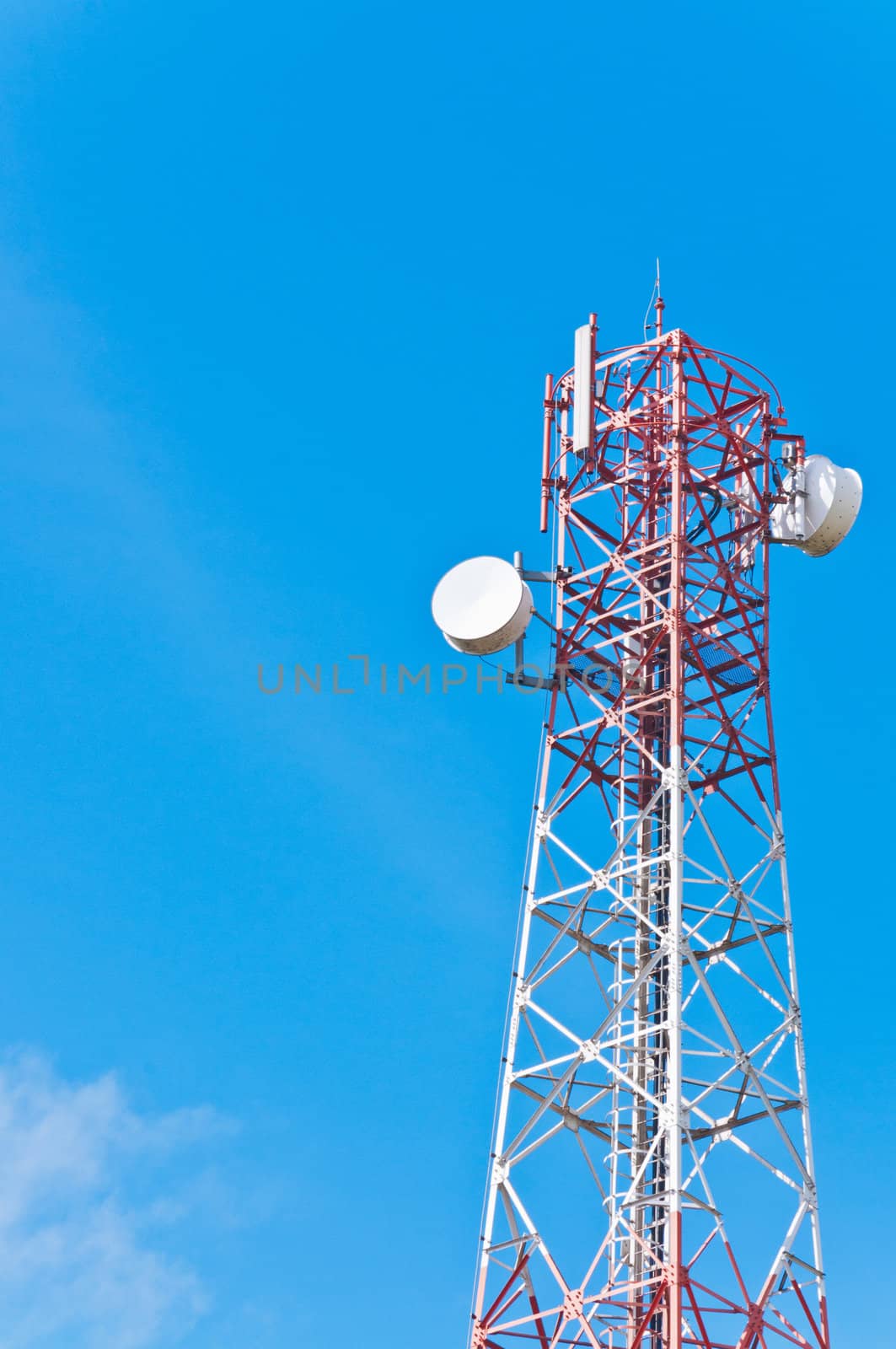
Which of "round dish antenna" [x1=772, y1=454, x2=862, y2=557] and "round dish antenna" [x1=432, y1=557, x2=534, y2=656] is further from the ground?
"round dish antenna" [x1=772, y1=454, x2=862, y2=557]

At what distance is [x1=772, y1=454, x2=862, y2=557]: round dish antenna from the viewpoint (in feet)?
162

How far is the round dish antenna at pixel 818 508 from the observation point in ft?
162

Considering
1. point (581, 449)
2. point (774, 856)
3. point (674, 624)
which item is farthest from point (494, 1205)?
point (581, 449)

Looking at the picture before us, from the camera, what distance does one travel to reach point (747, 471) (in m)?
48.9

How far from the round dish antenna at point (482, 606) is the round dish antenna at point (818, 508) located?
7.95m

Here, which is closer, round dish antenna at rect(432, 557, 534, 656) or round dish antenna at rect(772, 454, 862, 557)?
round dish antenna at rect(432, 557, 534, 656)

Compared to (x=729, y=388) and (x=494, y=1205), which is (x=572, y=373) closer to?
(x=729, y=388)

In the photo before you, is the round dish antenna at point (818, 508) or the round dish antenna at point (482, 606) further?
the round dish antenna at point (818, 508)

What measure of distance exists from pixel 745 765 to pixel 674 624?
12.7 ft

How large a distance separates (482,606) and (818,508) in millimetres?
9523

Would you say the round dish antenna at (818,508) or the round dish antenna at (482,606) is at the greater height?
the round dish antenna at (818,508)

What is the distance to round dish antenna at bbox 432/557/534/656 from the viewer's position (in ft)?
150

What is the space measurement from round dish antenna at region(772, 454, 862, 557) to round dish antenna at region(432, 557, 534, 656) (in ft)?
26.1

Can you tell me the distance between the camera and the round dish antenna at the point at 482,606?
45.7 m
